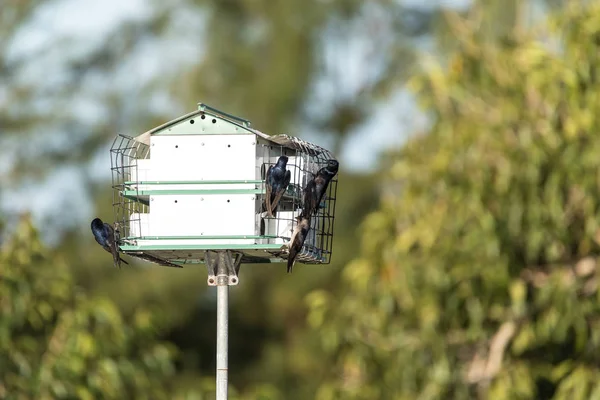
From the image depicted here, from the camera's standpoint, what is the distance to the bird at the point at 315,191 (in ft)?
17.5

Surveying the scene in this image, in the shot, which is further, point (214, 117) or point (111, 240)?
point (214, 117)

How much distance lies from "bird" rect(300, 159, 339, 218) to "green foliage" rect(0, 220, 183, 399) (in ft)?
11.4

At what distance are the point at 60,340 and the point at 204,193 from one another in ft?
14.4

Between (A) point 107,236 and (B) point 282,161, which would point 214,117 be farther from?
(A) point 107,236

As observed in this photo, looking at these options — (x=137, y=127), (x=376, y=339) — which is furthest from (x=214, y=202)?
(x=137, y=127)

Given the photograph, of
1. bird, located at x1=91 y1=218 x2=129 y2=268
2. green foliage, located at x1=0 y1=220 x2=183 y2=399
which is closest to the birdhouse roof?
bird, located at x1=91 y1=218 x2=129 y2=268

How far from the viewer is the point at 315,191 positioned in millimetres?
5453

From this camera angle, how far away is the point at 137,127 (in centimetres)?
1795

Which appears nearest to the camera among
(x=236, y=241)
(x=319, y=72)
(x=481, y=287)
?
(x=236, y=241)

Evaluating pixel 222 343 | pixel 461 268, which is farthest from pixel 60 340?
pixel 222 343

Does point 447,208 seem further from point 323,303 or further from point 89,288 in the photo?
point 89,288

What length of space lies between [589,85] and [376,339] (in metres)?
2.65

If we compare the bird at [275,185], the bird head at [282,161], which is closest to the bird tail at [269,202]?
the bird at [275,185]

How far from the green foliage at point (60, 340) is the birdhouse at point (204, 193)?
3.18m
